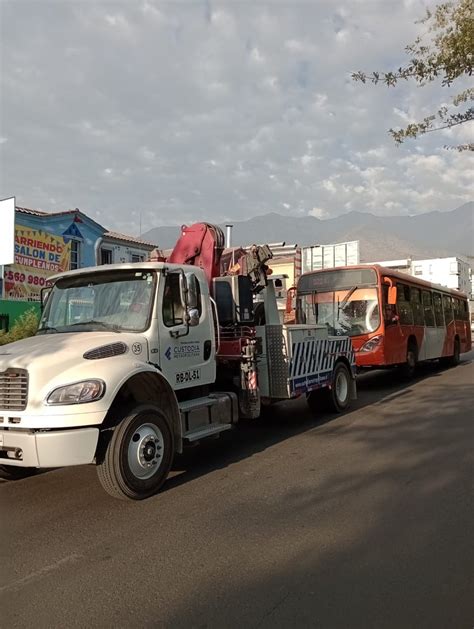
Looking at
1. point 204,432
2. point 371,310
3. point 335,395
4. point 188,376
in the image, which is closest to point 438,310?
point 371,310

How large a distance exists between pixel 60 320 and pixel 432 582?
468 centimetres

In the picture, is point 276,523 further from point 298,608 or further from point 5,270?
point 5,270

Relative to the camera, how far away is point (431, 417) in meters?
8.97

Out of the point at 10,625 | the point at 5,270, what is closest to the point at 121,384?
the point at 10,625

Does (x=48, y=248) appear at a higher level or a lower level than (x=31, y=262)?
higher

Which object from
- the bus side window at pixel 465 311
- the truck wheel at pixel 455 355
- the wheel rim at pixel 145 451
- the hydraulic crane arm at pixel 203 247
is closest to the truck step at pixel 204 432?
the wheel rim at pixel 145 451

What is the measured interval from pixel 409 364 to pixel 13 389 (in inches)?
452

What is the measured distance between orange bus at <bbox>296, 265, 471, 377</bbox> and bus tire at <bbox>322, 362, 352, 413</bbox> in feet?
7.78

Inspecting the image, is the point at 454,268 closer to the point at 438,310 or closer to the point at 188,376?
the point at 438,310

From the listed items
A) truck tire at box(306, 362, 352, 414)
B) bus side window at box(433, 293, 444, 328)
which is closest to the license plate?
truck tire at box(306, 362, 352, 414)

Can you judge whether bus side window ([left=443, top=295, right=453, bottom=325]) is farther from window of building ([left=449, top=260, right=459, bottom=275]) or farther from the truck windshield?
window of building ([left=449, top=260, right=459, bottom=275])

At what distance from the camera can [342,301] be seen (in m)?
13.0

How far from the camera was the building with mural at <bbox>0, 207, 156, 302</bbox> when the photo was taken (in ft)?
66.0

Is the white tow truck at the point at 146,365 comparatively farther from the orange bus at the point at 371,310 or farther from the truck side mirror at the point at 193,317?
the orange bus at the point at 371,310
